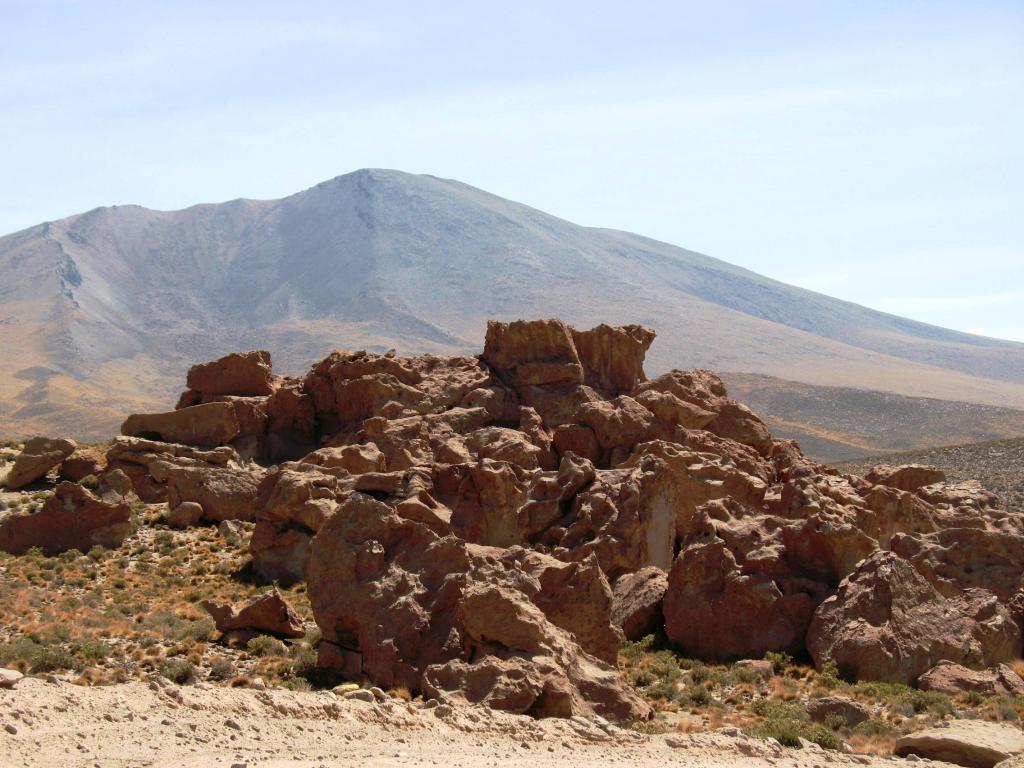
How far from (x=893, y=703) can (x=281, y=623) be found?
10.3m

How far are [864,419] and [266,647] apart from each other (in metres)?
116

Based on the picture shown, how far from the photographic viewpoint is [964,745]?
16.4m

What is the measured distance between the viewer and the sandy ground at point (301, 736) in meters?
13.4

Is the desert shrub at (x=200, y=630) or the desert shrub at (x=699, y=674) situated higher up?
the desert shrub at (x=699, y=674)

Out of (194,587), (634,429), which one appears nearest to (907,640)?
(634,429)

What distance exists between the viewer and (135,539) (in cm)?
3200

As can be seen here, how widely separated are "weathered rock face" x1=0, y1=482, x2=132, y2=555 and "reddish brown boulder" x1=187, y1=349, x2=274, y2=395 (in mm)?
9881

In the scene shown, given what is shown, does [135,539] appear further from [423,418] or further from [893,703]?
[893,703]

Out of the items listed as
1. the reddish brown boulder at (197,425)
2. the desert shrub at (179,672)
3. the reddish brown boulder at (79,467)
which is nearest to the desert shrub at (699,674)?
the desert shrub at (179,672)

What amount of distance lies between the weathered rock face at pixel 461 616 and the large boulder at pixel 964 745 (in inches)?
138

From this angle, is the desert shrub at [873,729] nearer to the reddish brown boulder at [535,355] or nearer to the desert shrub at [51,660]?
the desert shrub at [51,660]

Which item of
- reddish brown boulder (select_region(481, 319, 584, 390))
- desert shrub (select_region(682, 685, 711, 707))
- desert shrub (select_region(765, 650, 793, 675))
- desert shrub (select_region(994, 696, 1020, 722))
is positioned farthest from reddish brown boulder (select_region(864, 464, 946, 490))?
desert shrub (select_region(682, 685, 711, 707))

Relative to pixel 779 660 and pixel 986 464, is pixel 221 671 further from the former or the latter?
pixel 986 464

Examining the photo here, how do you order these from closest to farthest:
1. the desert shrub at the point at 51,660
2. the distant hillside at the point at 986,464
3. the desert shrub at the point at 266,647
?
1. the desert shrub at the point at 51,660
2. the desert shrub at the point at 266,647
3. the distant hillside at the point at 986,464
